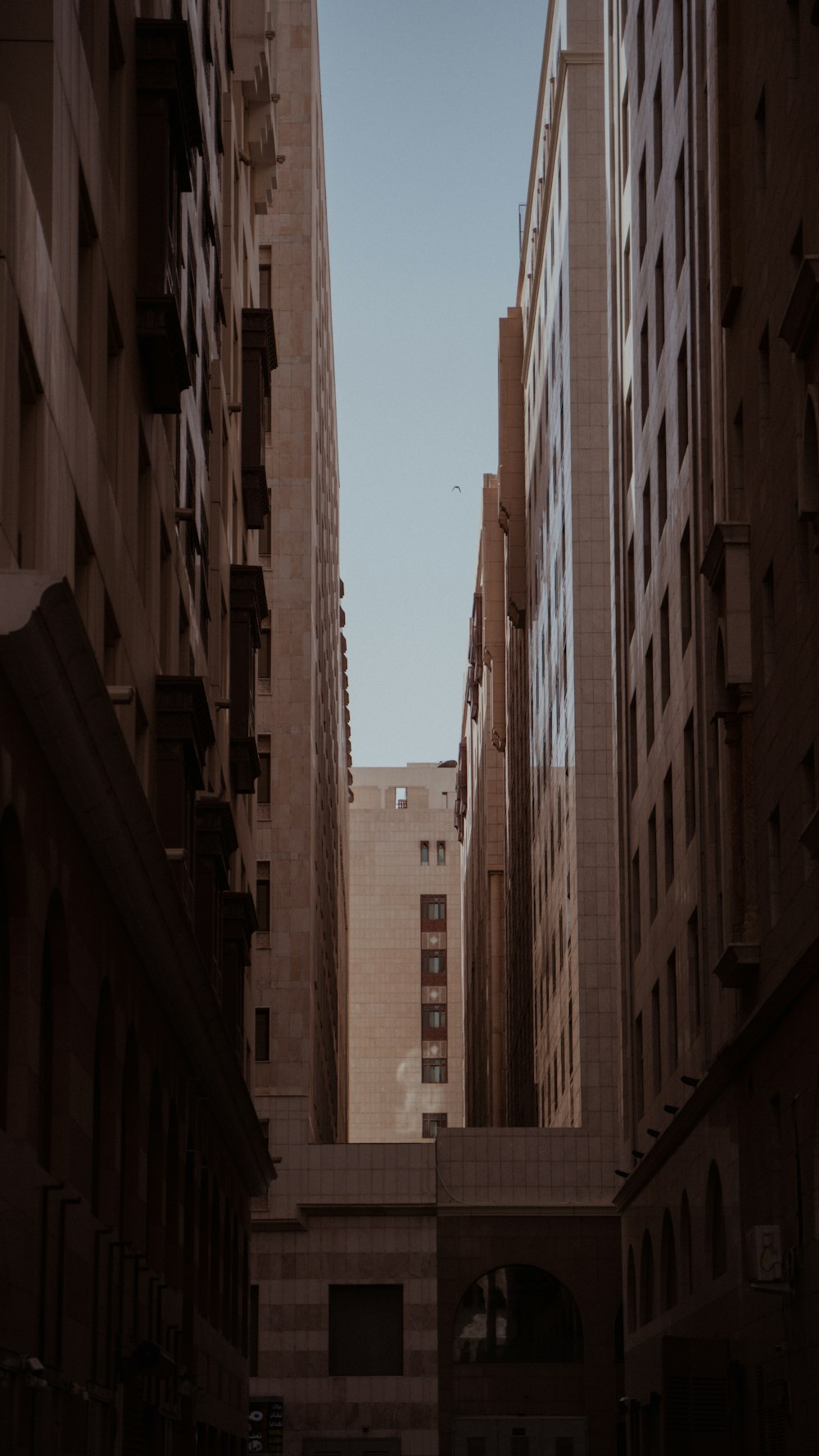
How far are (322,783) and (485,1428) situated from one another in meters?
29.3

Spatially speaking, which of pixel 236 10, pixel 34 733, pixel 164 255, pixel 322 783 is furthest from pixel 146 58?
pixel 322 783

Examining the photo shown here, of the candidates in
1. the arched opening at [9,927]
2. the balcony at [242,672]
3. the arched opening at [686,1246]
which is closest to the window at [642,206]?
the balcony at [242,672]

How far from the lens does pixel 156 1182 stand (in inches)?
1380

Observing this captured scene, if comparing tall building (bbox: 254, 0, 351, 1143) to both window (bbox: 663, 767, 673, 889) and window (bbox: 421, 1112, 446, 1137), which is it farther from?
window (bbox: 421, 1112, 446, 1137)

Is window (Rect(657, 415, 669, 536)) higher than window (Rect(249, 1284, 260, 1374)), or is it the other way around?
window (Rect(657, 415, 669, 536))

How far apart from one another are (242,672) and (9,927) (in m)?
29.8

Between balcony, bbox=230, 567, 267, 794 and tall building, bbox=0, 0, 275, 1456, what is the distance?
1.52m

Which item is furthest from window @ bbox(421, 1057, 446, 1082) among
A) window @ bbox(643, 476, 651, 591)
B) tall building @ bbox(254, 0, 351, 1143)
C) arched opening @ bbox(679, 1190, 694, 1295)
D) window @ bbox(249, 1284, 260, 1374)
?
arched opening @ bbox(679, 1190, 694, 1295)

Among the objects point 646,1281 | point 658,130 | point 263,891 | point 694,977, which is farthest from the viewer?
point 263,891

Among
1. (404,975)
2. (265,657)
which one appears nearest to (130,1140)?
(265,657)

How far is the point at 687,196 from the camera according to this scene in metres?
43.9

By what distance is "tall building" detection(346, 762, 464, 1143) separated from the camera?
17900 cm

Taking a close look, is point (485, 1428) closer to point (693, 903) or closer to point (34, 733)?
point (693, 903)

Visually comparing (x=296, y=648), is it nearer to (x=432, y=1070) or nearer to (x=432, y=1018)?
(x=432, y=1070)
